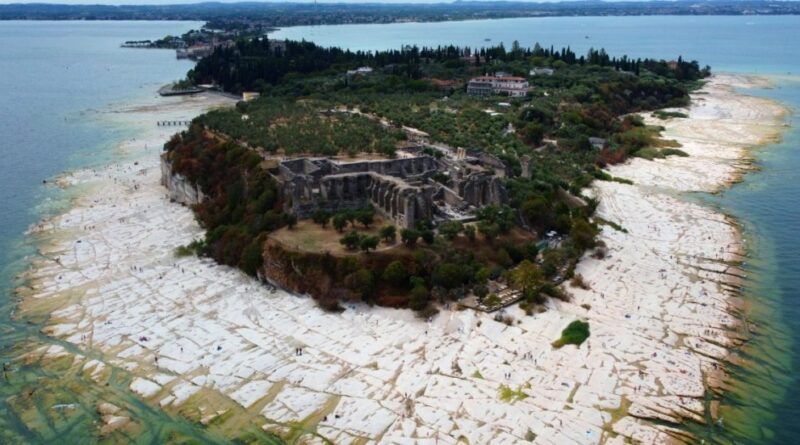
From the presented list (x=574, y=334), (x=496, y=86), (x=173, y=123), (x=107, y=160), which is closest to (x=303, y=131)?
(x=107, y=160)

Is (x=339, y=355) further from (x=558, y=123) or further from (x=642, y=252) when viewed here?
(x=558, y=123)

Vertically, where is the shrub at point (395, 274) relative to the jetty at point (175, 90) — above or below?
above

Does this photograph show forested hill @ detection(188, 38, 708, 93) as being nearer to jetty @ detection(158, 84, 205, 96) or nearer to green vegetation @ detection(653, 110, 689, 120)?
jetty @ detection(158, 84, 205, 96)

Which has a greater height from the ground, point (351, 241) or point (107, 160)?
point (351, 241)

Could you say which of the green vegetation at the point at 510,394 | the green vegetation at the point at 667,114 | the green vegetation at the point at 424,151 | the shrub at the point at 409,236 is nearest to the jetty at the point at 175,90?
the green vegetation at the point at 424,151

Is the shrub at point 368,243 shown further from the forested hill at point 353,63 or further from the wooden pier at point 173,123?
the forested hill at point 353,63

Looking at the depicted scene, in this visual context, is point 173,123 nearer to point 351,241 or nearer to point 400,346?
point 351,241
